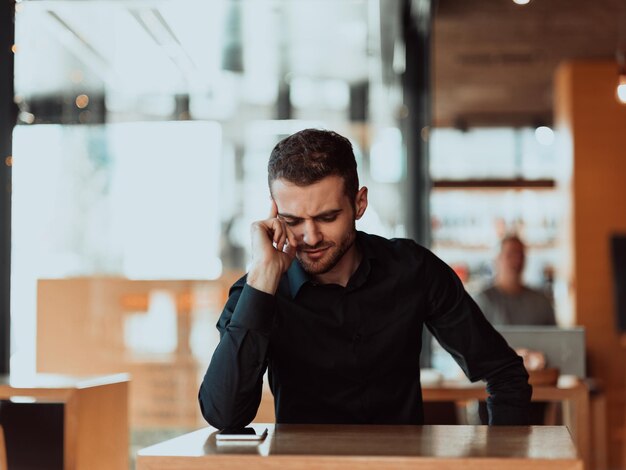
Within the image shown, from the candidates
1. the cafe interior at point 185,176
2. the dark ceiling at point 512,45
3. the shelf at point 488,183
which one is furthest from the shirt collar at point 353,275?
the shelf at point 488,183

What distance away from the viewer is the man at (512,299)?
19.3ft

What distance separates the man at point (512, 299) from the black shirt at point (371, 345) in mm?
3604

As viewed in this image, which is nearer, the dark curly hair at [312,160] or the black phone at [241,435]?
the black phone at [241,435]

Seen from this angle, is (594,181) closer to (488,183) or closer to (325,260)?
(488,183)

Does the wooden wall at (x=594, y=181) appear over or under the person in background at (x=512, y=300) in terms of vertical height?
over

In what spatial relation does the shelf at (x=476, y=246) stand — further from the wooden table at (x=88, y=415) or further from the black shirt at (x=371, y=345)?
the black shirt at (x=371, y=345)

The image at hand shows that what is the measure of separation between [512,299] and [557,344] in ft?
5.11

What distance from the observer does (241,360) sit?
6.88ft

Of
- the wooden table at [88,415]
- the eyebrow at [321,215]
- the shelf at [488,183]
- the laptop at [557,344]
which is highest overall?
the shelf at [488,183]

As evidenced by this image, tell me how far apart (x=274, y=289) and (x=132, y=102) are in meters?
4.13

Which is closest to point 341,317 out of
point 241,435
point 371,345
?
point 371,345

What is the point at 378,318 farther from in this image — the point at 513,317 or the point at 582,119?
the point at 582,119

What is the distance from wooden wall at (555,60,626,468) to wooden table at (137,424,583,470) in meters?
6.53

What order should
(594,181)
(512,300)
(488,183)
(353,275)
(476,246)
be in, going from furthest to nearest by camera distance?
(488,183)
(476,246)
(594,181)
(512,300)
(353,275)
